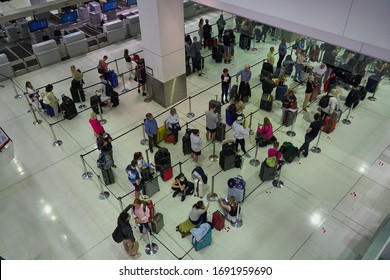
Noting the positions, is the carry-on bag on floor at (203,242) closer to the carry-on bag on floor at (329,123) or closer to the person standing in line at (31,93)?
the carry-on bag on floor at (329,123)

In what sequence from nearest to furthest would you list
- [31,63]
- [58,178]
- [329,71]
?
[58,178], [329,71], [31,63]

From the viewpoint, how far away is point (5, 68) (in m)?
14.3

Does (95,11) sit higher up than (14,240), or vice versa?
(95,11)

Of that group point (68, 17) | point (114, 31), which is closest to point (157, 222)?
point (114, 31)

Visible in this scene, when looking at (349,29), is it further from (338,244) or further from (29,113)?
(29,113)

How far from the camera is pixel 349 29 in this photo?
20.4ft

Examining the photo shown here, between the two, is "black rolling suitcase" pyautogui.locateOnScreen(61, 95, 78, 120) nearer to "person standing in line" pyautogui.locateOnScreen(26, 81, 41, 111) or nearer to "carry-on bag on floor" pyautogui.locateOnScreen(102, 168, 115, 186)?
"person standing in line" pyautogui.locateOnScreen(26, 81, 41, 111)

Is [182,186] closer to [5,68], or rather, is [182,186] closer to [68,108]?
[68,108]

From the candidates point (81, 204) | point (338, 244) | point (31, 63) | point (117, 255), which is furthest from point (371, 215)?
point (31, 63)

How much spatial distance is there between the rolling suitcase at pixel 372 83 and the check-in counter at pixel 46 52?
45.9 ft

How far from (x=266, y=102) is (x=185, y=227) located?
6.08 metres

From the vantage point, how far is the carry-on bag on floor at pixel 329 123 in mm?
10758

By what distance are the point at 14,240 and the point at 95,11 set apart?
15059 mm

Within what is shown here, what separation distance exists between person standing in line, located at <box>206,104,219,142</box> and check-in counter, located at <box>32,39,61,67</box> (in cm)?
959
